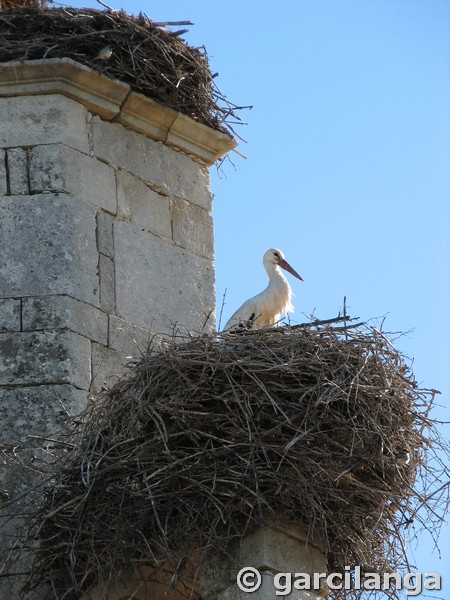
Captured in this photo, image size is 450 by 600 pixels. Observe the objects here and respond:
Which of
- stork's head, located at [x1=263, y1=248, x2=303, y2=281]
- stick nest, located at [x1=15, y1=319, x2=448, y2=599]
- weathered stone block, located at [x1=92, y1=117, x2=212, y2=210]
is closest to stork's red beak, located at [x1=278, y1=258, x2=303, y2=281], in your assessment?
stork's head, located at [x1=263, y1=248, x2=303, y2=281]

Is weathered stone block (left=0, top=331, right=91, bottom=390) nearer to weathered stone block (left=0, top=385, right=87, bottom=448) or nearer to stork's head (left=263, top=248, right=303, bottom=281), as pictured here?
weathered stone block (left=0, top=385, right=87, bottom=448)

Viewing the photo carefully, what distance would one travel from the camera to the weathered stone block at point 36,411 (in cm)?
935

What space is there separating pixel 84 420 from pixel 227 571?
3.58 ft

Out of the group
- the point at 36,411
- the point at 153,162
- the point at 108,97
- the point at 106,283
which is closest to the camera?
the point at 36,411

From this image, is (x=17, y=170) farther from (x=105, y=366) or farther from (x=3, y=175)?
(x=105, y=366)

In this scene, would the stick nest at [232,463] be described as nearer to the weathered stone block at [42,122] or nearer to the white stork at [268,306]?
the weathered stone block at [42,122]

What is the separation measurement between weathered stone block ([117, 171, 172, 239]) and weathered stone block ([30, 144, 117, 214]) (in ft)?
0.24

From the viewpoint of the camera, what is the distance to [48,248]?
980cm

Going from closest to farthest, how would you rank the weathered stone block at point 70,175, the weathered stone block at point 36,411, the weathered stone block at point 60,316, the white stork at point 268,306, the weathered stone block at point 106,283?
the weathered stone block at point 36,411 → the weathered stone block at point 60,316 → the weathered stone block at point 106,283 → the weathered stone block at point 70,175 → the white stork at point 268,306

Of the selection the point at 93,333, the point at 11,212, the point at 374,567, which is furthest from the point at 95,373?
the point at 374,567

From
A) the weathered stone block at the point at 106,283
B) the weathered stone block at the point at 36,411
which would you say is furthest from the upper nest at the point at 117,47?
the weathered stone block at the point at 36,411

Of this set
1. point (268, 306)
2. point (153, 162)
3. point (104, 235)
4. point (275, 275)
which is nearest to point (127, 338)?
point (104, 235)

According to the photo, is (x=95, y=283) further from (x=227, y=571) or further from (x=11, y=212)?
Answer: (x=227, y=571)

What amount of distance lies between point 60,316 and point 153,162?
47.1 inches
